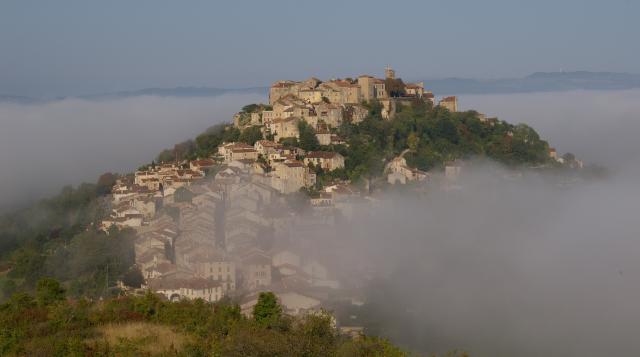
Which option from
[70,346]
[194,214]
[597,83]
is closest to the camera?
[70,346]

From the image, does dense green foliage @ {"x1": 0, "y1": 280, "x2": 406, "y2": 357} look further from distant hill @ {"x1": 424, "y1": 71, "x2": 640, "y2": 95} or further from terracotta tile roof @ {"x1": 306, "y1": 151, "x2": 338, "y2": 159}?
distant hill @ {"x1": 424, "y1": 71, "x2": 640, "y2": 95}

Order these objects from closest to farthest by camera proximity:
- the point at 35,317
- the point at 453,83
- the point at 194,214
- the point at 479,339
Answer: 1. the point at 35,317
2. the point at 479,339
3. the point at 194,214
4. the point at 453,83

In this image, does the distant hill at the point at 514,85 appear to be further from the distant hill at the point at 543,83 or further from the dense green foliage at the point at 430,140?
the dense green foliage at the point at 430,140

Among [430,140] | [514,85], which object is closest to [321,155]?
[430,140]

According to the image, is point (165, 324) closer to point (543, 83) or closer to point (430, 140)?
point (430, 140)

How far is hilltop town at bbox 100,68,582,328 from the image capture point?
33312 millimetres

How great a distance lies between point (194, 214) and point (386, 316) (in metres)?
9.45

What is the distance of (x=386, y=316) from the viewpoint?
31.1 m

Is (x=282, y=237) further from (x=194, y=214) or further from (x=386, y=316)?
(x=386, y=316)

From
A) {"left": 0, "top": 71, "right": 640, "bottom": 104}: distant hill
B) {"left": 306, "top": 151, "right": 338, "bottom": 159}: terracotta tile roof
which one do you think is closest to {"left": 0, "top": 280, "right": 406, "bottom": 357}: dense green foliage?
{"left": 306, "top": 151, "right": 338, "bottom": 159}: terracotta tile roof

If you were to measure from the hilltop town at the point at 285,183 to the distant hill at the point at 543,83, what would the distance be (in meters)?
78.2

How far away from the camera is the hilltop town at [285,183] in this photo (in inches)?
1312

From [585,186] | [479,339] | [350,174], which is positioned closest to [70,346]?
[479,339]

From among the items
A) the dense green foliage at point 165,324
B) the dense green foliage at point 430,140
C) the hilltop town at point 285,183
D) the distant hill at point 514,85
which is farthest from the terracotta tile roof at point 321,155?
the distant hill at point 514,85
